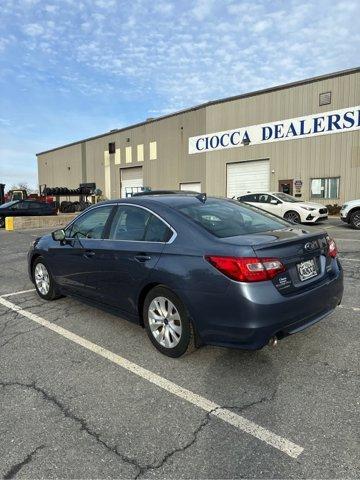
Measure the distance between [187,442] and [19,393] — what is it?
151 centimetres

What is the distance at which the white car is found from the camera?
16953 mm

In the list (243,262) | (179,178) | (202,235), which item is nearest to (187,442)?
(243,262)

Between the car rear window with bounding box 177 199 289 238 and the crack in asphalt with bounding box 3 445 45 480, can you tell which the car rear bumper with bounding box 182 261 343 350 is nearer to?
the car rear window with bounding box 177 199 289 238

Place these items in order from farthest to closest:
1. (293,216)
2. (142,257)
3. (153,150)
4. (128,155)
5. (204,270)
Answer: (128,155) → (153,150) → (293,216) → (142,257) → (204,270)

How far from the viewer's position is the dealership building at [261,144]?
24047mm

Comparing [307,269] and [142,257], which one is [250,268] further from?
[142,257]

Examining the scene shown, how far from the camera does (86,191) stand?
35344mm

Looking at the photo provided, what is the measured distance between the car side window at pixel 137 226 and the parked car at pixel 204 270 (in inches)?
0.5

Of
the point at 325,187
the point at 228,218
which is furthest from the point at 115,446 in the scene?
the point at 325,187

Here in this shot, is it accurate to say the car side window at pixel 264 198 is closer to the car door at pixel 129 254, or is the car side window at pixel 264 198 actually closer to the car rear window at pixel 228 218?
the car rear window at pixel 228 218

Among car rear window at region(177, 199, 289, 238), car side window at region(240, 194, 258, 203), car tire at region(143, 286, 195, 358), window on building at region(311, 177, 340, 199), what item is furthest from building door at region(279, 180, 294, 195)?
car tire at region(143, 286, 195, 358)

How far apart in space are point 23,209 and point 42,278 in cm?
1768

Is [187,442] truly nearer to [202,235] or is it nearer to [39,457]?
[39,457]

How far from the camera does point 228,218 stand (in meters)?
4.03
